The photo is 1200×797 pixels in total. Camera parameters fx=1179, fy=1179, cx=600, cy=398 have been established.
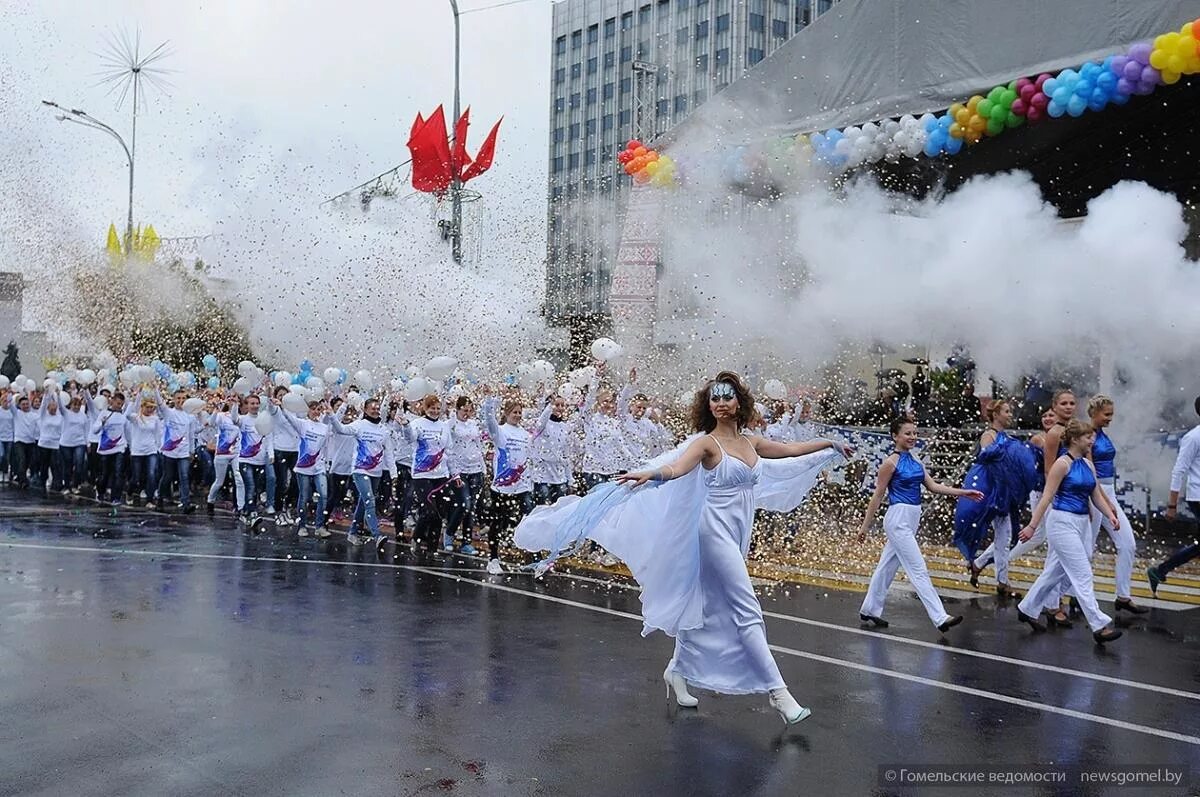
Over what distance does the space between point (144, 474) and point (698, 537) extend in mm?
14874

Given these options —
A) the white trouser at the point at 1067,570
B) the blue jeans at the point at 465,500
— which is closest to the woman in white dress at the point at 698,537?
the white trouser at the point at 1067,570

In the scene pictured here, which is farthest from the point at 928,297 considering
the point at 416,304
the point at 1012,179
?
the point at 416,304

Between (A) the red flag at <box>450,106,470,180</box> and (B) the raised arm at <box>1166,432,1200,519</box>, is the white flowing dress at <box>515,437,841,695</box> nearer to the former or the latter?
(B) the raised arm at <box>1166,432,1200,519</box>

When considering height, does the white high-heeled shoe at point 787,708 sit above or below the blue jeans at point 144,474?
below

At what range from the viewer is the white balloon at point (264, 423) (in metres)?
15.4

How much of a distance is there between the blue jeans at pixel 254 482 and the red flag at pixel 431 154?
6231 mm

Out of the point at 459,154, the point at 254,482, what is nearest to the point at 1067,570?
the point at 254,482

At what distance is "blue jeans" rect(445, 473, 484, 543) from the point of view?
1278 cm

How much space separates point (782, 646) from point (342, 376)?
10111mm

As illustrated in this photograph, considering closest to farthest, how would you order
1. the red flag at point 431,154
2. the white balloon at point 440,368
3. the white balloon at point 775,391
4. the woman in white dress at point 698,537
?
1. the woman in white dress at point 698,537
2. the white balloon at point 440,368
3. the white balloon at point 775,391
4. the red flag at point 431,154

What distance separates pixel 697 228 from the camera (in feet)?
54.1

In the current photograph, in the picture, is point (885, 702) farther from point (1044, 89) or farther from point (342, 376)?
Answer: point (342, 376)

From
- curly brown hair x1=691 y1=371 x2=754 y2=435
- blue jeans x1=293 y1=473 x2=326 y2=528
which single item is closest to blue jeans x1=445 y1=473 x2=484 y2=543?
blue jeans x1=293 y1=473 x2=326 y2=528

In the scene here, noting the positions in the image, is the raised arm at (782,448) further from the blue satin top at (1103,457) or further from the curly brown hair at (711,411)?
the blue satin top at (1103,457)
